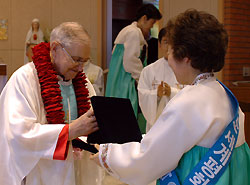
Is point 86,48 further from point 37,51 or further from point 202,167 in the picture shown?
point 202,167

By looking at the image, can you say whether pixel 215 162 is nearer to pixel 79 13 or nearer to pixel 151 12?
pixel 151 12

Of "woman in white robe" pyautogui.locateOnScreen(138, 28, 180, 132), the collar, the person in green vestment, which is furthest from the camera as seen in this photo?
the person in green vestment

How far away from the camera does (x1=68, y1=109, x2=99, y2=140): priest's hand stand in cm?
201

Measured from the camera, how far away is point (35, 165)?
6.81 feet

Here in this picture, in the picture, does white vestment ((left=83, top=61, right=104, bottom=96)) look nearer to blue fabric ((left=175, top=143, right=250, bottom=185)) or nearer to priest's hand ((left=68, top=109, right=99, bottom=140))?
priest's hand ((left=68, top=109, right=99, bottom=140))

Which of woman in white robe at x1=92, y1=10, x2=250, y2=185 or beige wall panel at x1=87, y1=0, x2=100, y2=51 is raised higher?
beige wall panel at x1=87, y1=0, x2=100, y2=51

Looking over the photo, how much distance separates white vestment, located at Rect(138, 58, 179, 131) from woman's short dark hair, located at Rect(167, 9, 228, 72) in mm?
2462

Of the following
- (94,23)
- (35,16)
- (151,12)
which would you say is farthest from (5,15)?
(151,12)

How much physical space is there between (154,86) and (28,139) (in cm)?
236

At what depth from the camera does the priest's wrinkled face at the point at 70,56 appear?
2.11 meters

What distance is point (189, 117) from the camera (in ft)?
4.96

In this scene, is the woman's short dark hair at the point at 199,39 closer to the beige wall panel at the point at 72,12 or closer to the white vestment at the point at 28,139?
the white vestment at the point at 28,139

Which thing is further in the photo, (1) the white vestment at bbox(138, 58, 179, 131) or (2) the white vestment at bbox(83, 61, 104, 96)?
(2) the white vestment at bbox(83, 61, 104, 96)

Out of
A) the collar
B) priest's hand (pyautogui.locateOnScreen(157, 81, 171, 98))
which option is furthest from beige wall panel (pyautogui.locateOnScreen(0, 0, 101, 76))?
the collar
